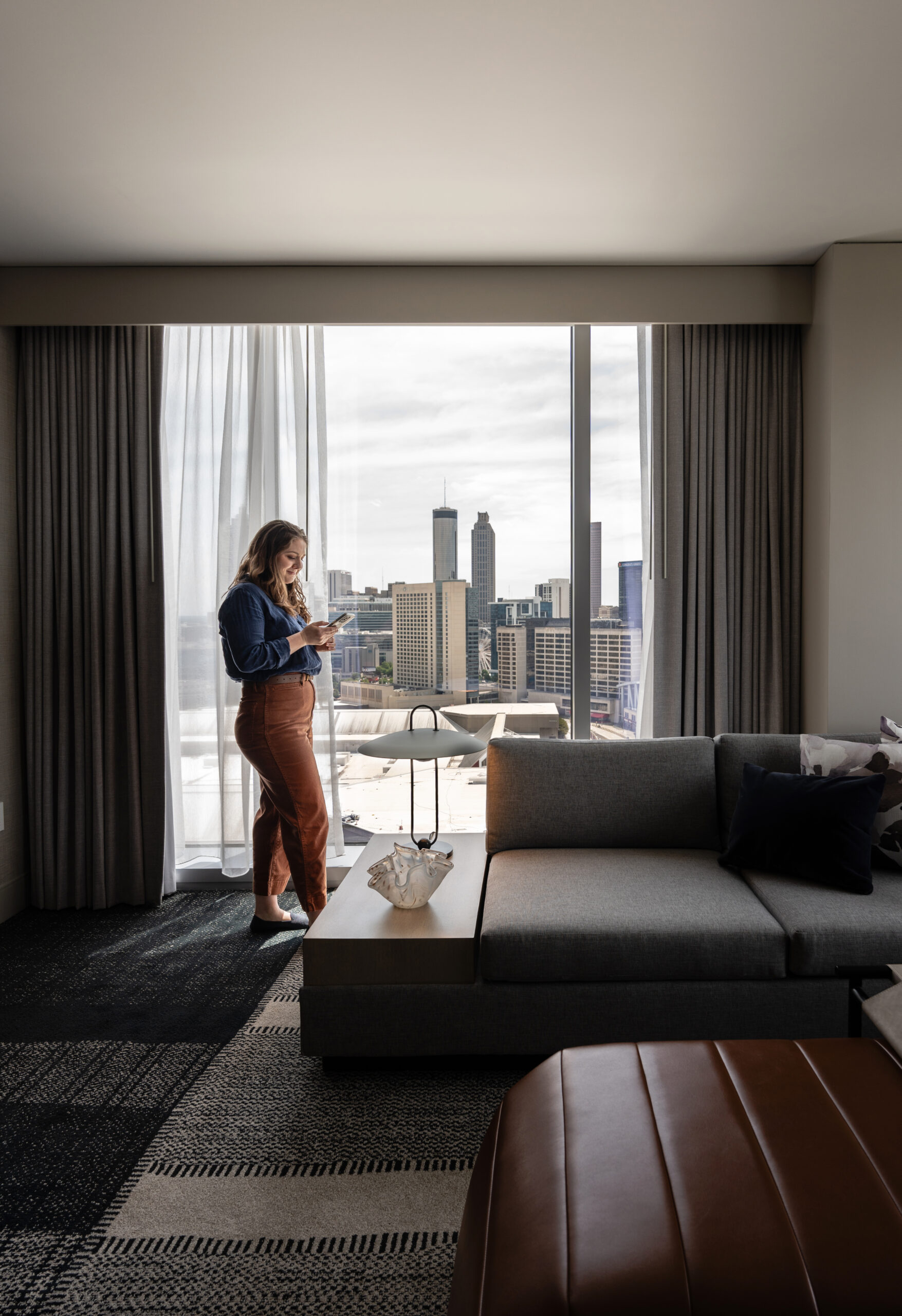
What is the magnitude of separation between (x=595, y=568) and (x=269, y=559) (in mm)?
1467

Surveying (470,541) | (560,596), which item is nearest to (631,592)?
(560,596)

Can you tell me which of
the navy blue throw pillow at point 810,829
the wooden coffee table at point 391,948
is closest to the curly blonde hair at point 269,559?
the wooden coffee table at point 391,948

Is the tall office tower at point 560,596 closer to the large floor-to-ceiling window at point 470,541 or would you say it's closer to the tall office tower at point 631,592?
the large floor-to-ceiling window at point 470,541

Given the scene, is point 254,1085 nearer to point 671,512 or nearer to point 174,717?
point 174,717

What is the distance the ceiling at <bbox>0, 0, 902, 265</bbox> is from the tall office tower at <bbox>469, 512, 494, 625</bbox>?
3.62 ft

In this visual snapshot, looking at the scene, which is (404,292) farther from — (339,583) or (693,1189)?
(693,1189)

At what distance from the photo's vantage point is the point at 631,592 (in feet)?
11.9

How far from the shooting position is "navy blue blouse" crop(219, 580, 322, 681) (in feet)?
9.63

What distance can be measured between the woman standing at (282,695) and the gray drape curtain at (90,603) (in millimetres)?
687

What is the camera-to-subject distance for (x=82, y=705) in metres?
3.51

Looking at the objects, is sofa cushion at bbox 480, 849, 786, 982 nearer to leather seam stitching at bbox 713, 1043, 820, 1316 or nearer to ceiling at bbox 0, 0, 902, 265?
leather seam stitching at bbox 713, 1043, 820, 1316

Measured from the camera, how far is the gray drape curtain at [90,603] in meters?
3.47

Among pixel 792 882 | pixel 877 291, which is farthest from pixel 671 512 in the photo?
pixel 792 882

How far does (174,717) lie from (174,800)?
14.7 inches
